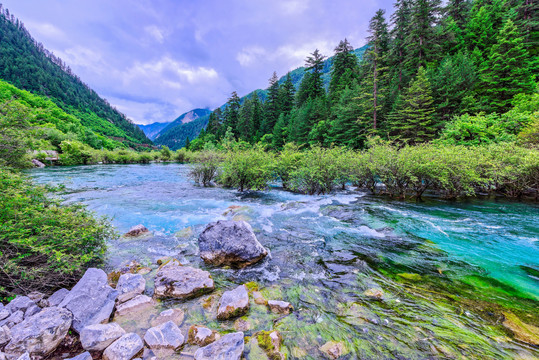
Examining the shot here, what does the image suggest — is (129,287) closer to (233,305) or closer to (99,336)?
(99,336)

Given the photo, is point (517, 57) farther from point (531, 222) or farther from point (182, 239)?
point (182, 239)

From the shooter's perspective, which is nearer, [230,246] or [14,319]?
[14,319]

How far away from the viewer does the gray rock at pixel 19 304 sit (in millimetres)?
3738

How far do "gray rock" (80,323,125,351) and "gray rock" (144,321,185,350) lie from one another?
0.57m

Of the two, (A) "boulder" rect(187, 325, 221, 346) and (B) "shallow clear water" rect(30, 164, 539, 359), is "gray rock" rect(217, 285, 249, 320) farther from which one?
(A) "boulder" rect(187, 325, 221, 346)

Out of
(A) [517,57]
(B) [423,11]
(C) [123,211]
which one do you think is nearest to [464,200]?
(C) [123,211]

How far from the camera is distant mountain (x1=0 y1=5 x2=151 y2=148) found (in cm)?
11512

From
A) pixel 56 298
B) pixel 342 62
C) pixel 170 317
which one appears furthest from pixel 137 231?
pixel 342 62

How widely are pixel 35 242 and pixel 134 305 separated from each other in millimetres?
2642

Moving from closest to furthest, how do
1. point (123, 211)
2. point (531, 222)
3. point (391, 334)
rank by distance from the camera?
point (391, 334), point (531, 222), point (123, 211)

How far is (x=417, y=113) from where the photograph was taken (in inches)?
1080

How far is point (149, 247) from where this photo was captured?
761 cm

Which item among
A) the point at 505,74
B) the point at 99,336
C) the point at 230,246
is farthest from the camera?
the point at 505,74

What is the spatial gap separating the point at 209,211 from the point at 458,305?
11129mm
